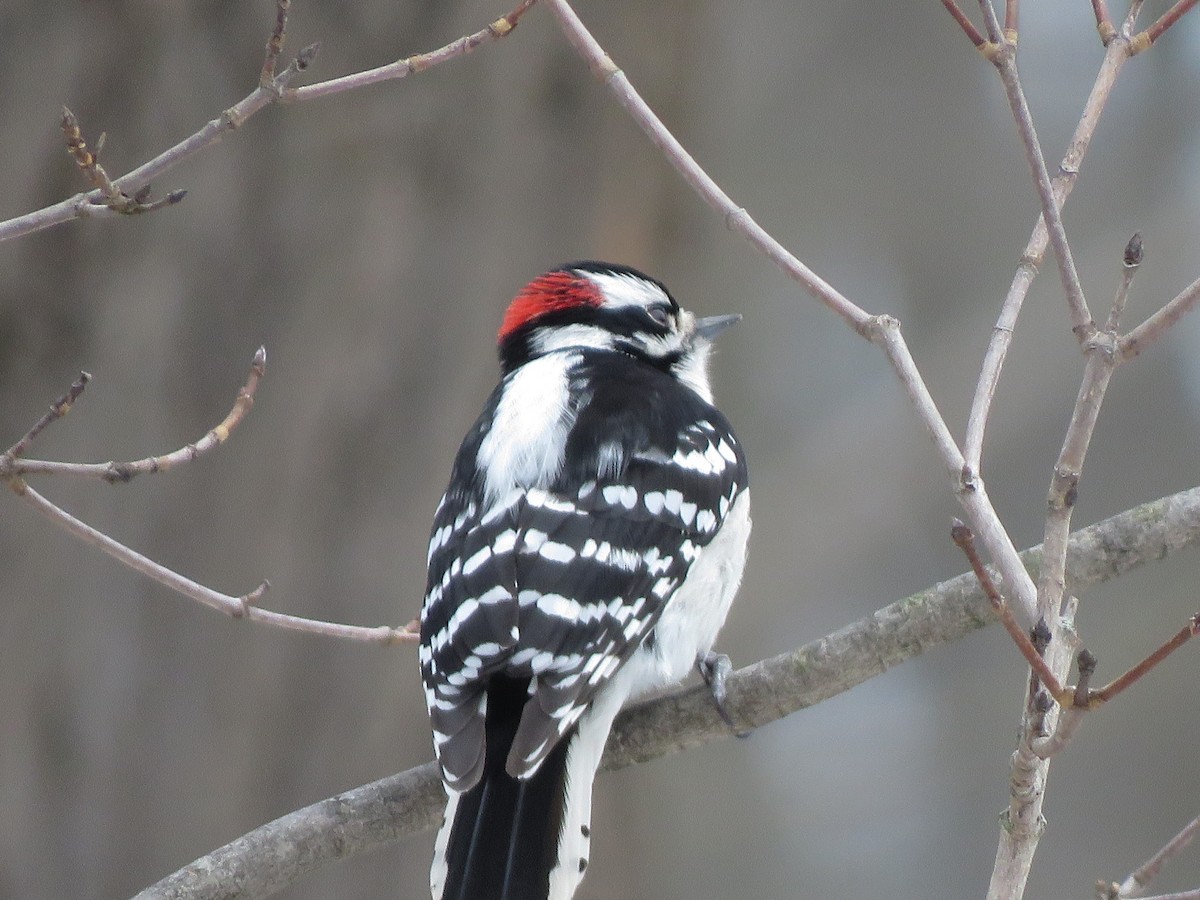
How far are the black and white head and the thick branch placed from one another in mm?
1310

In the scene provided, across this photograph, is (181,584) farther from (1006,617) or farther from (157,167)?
(1006,617)

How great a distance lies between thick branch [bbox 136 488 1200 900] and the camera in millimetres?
2617

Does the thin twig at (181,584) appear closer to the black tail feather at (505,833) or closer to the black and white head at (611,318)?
the black tail feather at (505,833)

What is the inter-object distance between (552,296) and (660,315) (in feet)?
0.99

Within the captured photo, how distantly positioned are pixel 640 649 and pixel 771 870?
15.9 ft

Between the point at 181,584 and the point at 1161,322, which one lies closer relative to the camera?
the point at 1161,322

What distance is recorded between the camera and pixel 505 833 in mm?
2551

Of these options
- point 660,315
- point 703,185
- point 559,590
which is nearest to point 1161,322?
point 703,185

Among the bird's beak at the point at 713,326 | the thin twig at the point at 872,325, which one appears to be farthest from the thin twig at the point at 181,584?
the bird's beak at the point at 713,326

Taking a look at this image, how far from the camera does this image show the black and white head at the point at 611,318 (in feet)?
13.0

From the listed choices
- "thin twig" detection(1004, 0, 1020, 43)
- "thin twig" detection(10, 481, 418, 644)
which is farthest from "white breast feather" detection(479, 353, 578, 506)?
"thin twig" detection(1004, 0, 1020, 43)

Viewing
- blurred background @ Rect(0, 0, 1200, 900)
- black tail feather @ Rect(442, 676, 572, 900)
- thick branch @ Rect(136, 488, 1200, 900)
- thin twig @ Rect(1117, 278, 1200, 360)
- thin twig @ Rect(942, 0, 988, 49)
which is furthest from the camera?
blurred background @ Rect(0, 0, 1200, 900)

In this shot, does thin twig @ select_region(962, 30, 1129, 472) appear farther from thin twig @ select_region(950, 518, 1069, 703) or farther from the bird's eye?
the bird's eye

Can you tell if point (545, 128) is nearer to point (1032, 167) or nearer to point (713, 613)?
point (713, 613)
